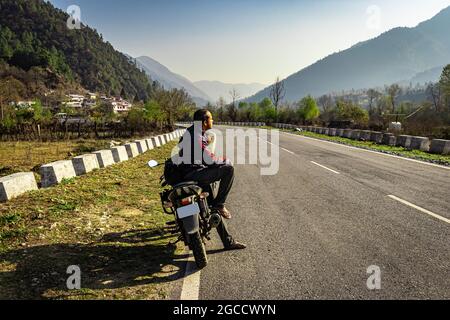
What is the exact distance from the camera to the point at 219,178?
512 centimetres

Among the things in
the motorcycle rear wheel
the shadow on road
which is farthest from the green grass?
the motorcycle rear wheel

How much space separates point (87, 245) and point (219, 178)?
2144 millimetres

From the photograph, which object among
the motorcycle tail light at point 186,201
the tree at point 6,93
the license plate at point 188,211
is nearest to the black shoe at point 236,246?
the license plate at point 188,211

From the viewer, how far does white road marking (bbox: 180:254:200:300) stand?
12.1 feet

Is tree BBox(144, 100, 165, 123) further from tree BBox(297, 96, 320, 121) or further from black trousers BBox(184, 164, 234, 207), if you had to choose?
black trousers BBox(184, 164, 234, 207)

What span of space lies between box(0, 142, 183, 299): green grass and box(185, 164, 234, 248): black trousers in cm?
68

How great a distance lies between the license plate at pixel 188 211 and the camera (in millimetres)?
4402

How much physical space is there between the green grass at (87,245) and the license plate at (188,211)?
0.69 meters

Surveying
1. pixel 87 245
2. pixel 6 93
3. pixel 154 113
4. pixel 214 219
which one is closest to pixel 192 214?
pixel 214 219

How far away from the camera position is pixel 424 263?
14.4ft

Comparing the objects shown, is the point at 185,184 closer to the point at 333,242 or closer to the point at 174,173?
the point at 174,173
